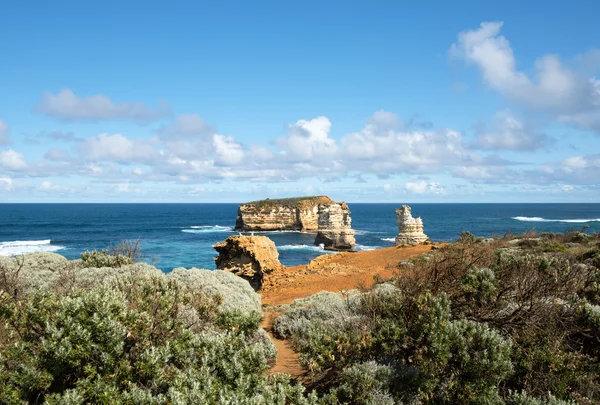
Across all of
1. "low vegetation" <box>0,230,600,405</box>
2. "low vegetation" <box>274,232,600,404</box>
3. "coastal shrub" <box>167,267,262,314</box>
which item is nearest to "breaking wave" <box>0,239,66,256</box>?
"coastal shrub" <box>167,267,262,314</box>

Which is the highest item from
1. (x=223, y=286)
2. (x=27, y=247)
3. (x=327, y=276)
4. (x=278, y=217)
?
(x=223, y=286)

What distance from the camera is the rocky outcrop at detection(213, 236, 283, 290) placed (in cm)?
2494

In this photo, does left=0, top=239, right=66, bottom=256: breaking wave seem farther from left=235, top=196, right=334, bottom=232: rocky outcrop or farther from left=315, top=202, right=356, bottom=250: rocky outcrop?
left=315, top=202, right=356, bottom=250: rocky outcrop

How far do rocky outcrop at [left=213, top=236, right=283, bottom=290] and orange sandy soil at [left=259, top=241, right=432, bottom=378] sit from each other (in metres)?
0.80

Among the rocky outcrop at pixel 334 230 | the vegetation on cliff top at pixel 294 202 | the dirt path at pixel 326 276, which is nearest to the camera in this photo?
the dirt path at pixel 326 276

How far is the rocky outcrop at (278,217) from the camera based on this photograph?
8712 centimetres

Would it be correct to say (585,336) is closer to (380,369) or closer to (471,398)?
(471,398)

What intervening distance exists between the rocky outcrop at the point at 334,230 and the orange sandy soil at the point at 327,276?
913 inches

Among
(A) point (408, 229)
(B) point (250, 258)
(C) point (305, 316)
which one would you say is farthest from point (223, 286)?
(A) point (408, 229)

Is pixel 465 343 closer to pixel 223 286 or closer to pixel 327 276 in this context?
pixel 223 286

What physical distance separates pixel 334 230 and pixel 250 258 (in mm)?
34066

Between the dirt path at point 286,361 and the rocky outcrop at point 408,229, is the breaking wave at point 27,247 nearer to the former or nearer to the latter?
the rocky outcrop at point 408,229

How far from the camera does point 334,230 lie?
58594mm

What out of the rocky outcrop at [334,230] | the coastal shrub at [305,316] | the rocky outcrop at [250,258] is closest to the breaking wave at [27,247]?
the rocky outcrop at [334,230]
